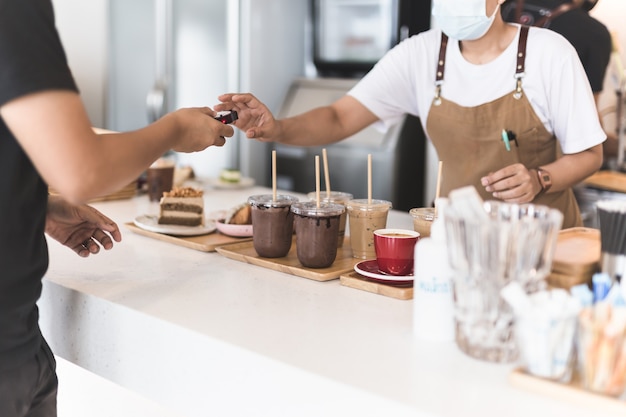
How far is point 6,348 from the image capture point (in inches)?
55.9

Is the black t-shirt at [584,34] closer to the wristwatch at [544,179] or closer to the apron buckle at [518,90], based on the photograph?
the apron buckle at [518,90]

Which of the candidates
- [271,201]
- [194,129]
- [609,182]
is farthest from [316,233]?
[609,182]

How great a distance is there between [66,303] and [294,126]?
3.46 feet

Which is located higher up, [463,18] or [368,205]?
[463,18]

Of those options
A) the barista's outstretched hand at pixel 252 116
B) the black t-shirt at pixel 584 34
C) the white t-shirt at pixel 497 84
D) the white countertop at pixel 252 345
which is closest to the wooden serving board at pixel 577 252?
the white countertop at pixel 252 345

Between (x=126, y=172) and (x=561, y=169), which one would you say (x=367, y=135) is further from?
(x=126, y=172)

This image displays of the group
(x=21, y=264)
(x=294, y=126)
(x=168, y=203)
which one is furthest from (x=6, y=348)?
(x=294, y=126)

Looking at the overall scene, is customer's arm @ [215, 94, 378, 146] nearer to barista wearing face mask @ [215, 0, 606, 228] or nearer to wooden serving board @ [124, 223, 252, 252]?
barista wearing face mask @ [215, 0, 606, 228]

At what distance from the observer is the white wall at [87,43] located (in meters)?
4.41

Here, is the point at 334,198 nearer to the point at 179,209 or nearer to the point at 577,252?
the point at 179,209

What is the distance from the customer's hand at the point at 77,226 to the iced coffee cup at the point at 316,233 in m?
0.44

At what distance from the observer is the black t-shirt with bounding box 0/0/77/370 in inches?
46.0

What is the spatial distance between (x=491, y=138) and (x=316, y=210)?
0.87 m

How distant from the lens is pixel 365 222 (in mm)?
2037
